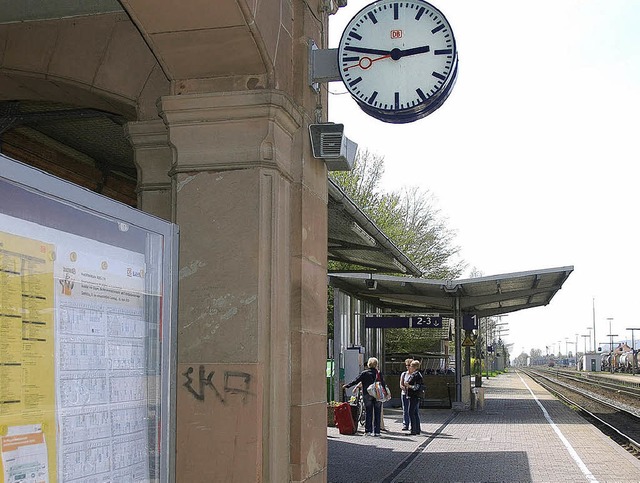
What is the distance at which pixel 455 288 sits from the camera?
72.8ft

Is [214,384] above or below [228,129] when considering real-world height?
below

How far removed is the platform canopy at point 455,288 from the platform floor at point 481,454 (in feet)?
10.8

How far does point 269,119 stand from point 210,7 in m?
0.71

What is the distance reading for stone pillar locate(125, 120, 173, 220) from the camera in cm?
567

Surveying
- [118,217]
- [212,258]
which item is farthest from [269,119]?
[118,217]

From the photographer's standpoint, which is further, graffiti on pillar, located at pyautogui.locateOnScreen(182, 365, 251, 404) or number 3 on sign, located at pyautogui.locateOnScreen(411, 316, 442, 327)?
number 3 on sign, located at pyautogui.locateOnScreen(411, 316, 442, 327)

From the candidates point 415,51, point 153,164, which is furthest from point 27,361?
point 415,51

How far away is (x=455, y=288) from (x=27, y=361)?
19.8 metres

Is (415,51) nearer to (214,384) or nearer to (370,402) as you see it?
(214,384)

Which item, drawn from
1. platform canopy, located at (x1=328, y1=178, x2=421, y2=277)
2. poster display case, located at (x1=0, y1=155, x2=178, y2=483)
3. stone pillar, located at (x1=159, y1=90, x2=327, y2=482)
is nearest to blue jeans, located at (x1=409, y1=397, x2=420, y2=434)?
platform canopy, located at (x1=328, y1=178, x2=421, y2=277)

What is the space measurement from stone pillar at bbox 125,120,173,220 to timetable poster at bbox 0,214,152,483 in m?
1.96

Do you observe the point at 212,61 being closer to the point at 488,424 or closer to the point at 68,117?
the point at 68,117

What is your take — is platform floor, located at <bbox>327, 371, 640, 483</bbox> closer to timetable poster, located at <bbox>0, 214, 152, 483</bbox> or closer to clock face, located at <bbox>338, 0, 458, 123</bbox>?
clock face, located at <bbox>338, 0, 458, 123</bbox>

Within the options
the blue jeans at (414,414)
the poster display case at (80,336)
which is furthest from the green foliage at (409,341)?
the poster display case at (80,336)
